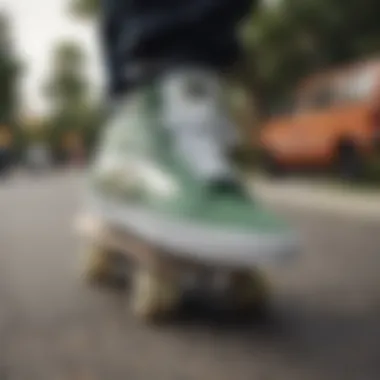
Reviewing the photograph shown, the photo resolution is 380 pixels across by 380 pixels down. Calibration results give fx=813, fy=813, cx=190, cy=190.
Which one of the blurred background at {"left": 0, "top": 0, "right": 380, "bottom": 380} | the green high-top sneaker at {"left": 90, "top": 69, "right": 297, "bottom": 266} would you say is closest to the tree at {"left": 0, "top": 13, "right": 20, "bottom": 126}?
the blurred background at {"left": 0, "top": 0, "right": 380, "bottom": 380}

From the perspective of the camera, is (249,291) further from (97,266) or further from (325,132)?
(325,132)

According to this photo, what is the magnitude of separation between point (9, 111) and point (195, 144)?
0.15 m

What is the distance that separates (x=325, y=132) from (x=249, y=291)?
27 centimetres

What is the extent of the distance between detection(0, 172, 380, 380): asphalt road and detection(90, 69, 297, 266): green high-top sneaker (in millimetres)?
38

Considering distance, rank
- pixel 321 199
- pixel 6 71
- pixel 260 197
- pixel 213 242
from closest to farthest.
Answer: pixel 6 71 < pixel 213 242 < pixel 260 197 < pixel 321 199

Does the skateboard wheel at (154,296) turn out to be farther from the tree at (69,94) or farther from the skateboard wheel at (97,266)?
the tree at (69,94)

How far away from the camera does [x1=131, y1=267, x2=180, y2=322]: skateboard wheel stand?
0.51m

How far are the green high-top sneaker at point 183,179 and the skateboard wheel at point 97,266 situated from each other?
0.13ft

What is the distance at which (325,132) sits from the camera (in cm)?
75

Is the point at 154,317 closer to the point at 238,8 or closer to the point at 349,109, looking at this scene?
the point at 238,8

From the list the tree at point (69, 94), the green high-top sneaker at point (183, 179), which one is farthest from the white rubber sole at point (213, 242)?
the tree at point (69, 94)

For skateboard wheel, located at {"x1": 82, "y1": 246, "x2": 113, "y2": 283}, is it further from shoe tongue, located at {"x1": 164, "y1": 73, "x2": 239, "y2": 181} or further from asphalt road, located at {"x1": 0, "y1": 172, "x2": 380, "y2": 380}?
shoe tongue, located at {"x1": 164, "y1": 73, "x2": 239, "y2": 181}

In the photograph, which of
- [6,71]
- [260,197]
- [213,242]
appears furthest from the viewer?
[260,197]

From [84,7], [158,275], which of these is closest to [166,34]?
[84,7]
